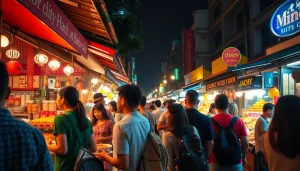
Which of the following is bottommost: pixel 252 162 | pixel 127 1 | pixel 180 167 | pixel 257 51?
pixel 252 162

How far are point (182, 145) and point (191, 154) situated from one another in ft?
0.57

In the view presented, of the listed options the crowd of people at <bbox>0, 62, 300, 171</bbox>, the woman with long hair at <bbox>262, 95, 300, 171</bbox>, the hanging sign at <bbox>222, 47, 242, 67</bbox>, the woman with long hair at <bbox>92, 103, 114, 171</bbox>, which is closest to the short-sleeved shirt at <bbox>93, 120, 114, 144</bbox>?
the woman with long hair at <bbox>92, 103, 114, 171</bbox>

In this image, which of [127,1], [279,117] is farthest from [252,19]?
[279,117]

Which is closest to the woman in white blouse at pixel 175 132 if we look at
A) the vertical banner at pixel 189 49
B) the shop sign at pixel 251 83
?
the shop sign at pixel 251 83

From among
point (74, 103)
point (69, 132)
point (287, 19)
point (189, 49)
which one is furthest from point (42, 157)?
point (189, 49)

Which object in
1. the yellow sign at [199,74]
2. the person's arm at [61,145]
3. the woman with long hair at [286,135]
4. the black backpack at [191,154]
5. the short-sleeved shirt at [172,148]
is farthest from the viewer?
the yellow sign at [199,74]

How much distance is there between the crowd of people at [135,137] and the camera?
6.52 feet

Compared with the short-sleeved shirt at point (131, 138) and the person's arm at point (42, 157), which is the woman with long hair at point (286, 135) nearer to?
the short-sleeved shirt at point (131, 138)

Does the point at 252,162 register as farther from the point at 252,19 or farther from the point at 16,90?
the point at 252,19

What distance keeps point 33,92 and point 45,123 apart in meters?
4.51

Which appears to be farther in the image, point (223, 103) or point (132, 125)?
point (223, 103)

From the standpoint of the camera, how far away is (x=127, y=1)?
67.2 ft

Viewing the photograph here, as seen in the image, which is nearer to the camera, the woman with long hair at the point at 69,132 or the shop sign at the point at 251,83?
the woman with long hair at the point at 69,132

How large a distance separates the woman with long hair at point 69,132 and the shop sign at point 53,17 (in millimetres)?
1119
